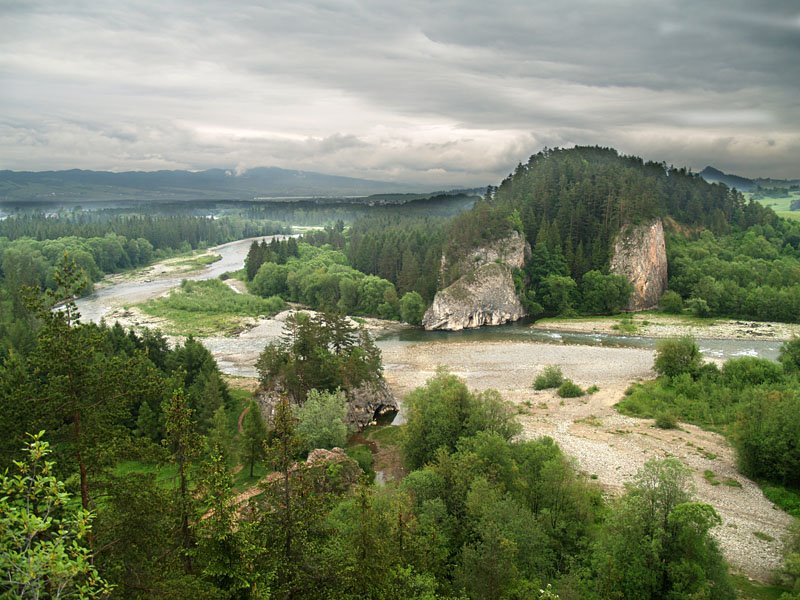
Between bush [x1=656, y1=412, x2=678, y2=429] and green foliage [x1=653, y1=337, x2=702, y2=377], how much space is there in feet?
33.7

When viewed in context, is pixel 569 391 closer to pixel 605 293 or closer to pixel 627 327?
pixel 627 327

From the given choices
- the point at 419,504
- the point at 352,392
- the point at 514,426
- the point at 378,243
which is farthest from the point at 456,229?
the point at 419,504

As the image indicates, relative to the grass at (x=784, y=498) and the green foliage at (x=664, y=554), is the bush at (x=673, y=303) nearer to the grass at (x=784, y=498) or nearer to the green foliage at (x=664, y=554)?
the grass at (x=784, y=498)

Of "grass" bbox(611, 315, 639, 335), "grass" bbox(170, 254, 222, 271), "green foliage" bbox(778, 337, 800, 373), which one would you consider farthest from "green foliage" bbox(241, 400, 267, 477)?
"grass" bbox(170, 254, 222, 271)

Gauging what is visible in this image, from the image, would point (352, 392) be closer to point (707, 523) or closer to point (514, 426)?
point (514, 426)

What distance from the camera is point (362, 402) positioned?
1750 inches

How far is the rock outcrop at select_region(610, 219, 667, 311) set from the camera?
93125 mm

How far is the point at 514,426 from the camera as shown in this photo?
3105cm

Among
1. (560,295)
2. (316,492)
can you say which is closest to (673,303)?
(560,295)

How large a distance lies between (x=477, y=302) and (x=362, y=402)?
45.7 m

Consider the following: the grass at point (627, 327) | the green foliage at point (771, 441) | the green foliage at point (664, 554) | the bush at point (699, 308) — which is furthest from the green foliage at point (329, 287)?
the green foliage at point (664, 554)

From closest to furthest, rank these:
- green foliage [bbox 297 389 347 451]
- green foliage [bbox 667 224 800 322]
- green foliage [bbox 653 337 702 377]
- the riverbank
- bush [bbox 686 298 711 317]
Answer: green foliage [bbox 297 389 347 451] < green foliage [bbox 653 337 702 377] < the riverbank < green foliage [bbox 667 224 800 322] < bush [bbox 686 298 711 317]

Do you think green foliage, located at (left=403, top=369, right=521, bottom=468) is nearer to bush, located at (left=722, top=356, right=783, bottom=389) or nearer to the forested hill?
bush, located at (left=722, top=356, right=783, bottom=389)

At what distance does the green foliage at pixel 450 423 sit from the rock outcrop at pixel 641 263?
2739 inches
